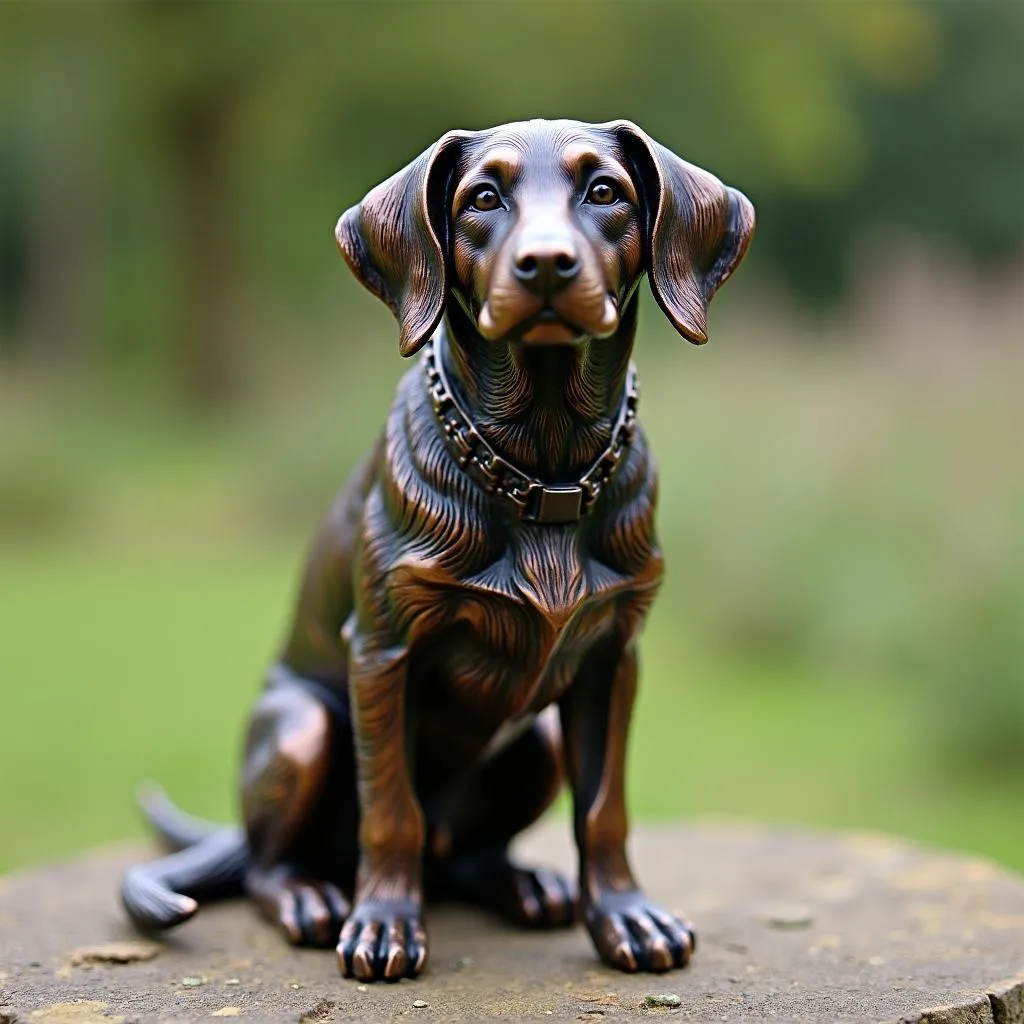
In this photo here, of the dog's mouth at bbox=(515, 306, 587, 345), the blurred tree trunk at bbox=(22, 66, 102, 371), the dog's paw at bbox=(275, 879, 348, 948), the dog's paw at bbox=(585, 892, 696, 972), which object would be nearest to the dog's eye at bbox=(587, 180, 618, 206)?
the dog's mouth at bbox=(515, 306, 587, 345)

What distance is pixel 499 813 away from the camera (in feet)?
11.3

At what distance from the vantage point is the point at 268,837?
3.24 meters

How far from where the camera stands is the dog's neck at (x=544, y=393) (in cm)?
274

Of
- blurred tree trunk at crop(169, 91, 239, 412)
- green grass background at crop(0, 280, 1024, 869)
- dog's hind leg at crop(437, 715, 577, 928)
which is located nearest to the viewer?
dog's hind leg at crop(437, 715, 577, 928)

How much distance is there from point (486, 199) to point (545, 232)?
215 millimetres

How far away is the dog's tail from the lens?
9.99 feet

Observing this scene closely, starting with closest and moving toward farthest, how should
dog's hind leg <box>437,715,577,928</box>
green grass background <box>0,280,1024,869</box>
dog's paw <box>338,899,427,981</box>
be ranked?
dog's paw <box>338,899,427,981</box>
dog's hind leg <box>437,715,577,928</box>
green grass background <box>0,280,1024,869</box>

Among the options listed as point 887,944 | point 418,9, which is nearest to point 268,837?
point 887,944

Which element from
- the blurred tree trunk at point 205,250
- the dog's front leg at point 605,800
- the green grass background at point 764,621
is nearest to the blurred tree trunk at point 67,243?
the blurred tree trunk at point 205,250

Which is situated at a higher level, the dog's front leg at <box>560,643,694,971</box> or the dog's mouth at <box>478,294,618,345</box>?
the dog's mouth at <box>478,294,618,345</box>

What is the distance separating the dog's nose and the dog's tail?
4.69 ft

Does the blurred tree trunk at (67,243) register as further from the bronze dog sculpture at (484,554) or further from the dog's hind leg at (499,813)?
the bronze dog sculpture at (484,554)

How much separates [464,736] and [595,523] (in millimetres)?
554

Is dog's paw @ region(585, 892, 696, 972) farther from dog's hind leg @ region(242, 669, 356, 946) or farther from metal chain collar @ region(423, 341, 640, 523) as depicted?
metal chain collar @ region(423, 341, 640, 523)
